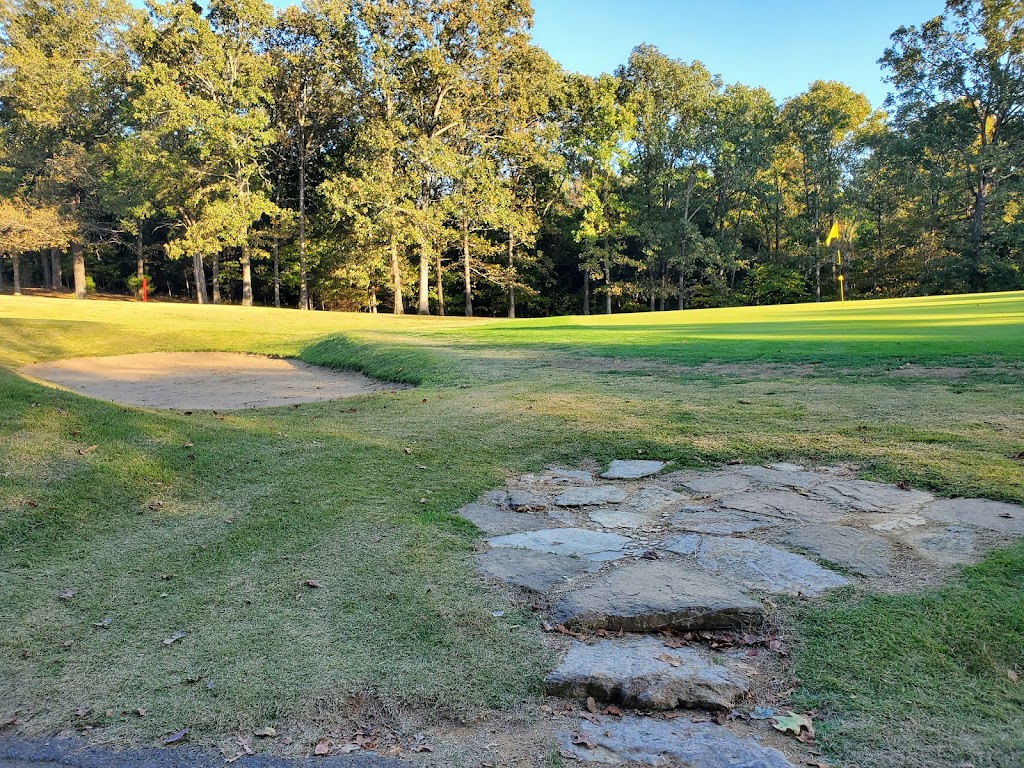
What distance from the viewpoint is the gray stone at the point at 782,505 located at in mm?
3458

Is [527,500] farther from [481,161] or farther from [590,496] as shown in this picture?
[481,161]

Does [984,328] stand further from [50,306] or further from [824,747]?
[50,306]

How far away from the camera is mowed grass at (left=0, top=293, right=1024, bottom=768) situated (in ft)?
6.90

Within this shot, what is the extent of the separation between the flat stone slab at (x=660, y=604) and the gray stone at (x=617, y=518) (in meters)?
0.65

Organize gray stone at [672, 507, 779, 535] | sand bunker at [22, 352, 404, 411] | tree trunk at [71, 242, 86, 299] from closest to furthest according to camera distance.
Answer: gray stone at [672, 507, 779, 535] → sand bunker at [22, 352, 404, 411] → tree trunk at [71, 242, 86, 299]

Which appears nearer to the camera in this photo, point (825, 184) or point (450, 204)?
point (450, 204)

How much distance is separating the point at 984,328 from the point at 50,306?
25.3m

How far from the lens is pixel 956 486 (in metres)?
3.67

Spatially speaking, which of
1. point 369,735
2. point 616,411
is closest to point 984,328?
point 616,411

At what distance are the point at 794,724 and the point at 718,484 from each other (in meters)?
2.21

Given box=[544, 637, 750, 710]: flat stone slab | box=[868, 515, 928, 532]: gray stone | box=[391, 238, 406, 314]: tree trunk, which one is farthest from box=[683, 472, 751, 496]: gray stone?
box=[391, 238, 406, 314]: tree trunk

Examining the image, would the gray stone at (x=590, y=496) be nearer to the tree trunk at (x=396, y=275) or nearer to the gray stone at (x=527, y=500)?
the gray stone at (x=527, y=500)

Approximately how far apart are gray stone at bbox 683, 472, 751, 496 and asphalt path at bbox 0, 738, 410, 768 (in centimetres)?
257

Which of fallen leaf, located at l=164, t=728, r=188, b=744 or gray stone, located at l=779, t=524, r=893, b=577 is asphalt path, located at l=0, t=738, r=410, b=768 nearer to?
fallen leaf, located at l=164, t=728, r=188, b=744
